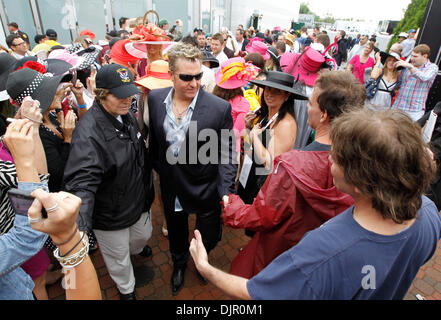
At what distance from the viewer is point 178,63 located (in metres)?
2.27

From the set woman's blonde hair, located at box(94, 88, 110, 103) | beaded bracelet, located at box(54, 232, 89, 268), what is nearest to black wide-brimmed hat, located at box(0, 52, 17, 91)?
woman's blonde hair, located at box(94, 88, 110, 103)

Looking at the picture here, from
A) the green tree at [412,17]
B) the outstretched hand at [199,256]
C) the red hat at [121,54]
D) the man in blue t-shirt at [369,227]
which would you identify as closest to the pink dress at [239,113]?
the outstretched hand at [199,256]

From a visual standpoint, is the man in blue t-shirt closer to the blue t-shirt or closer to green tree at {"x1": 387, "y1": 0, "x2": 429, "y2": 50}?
the blue t-shirt

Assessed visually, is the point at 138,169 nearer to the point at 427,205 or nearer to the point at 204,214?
the point at 204,214

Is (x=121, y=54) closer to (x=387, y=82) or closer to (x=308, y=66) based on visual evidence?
(x=308, y=66)

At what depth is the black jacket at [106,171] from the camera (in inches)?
68.2

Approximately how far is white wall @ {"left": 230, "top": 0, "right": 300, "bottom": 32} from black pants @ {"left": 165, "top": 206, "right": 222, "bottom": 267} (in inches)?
882

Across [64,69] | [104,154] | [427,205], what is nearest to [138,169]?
[104,154]

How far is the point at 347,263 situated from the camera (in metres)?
0.93

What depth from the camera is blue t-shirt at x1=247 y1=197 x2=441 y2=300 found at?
36.8 inches

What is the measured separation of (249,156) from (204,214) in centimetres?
75

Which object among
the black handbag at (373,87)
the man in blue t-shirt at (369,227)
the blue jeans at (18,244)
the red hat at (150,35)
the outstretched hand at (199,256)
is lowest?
the black handbag at (373,87)

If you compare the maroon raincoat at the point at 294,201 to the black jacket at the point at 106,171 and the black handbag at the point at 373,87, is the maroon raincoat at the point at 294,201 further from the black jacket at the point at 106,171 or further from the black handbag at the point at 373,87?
the black handbag at the point at 373,87

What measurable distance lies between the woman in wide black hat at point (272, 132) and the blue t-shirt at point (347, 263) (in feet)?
4.44
